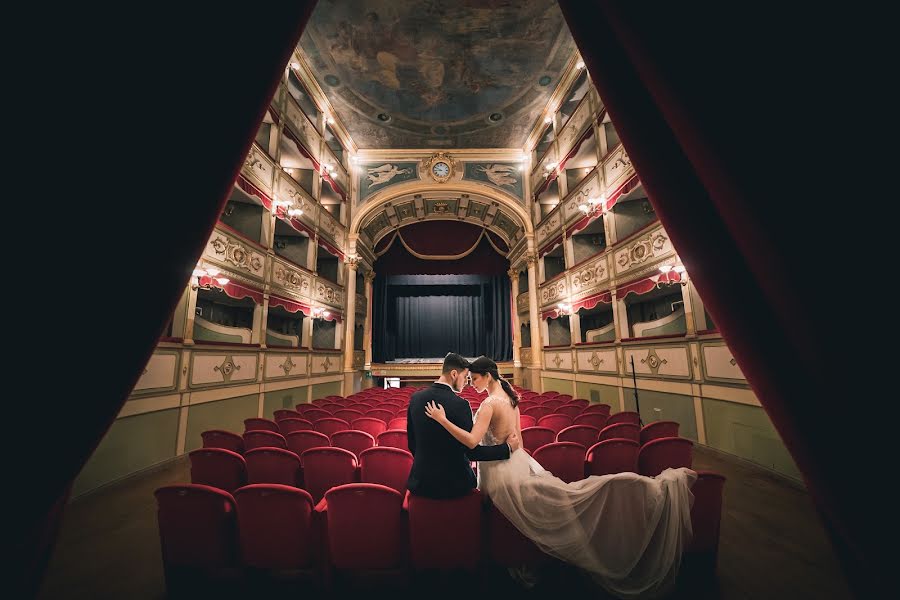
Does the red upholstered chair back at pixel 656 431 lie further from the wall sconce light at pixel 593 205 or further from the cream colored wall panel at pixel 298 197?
the cream colored wall panel at pixel 298 197

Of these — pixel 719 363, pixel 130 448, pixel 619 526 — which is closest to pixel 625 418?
pixel 719 363

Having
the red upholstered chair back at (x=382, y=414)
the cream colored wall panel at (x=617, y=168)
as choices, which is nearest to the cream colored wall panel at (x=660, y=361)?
the cream colored wall panel at (x=617, y=168)

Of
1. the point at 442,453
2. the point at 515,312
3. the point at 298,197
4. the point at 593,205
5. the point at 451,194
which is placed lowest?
the point at 442,453

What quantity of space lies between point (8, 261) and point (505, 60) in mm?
9798

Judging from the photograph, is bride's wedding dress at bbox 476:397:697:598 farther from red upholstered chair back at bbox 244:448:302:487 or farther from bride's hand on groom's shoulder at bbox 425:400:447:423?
red upholstered chair back at bbox 244:448:302:487

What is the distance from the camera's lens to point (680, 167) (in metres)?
1.35

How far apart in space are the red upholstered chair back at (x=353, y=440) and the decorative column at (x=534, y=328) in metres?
8.22

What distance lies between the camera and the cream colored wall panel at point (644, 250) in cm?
573

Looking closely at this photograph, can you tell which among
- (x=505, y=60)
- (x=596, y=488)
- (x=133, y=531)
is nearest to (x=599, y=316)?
(x=505, y=60)

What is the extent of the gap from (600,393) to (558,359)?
6.46 feet

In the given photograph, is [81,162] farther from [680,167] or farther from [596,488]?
[596,488]

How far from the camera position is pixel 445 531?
1.81 meters

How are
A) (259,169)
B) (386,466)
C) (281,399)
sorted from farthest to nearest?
(281,399), (259,169), (386,466)

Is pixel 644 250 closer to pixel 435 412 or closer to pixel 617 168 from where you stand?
pixel 617 168
